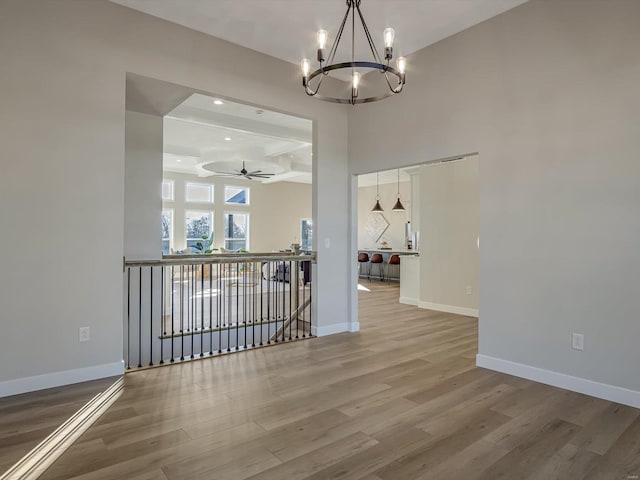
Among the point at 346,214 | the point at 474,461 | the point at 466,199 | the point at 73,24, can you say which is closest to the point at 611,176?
the point at 474,461

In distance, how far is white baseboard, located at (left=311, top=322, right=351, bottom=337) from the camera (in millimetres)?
4730

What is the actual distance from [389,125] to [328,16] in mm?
1436

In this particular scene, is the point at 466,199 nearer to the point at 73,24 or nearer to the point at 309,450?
the point at 309,450

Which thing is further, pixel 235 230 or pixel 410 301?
pixel 235 230

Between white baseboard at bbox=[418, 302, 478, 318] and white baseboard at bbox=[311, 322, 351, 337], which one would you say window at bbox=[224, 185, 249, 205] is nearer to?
white baseboard at bbox=[418, 302, 478, 318]

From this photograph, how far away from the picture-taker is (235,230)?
502 inches

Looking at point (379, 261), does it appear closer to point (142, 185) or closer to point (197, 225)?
point (197, 225)

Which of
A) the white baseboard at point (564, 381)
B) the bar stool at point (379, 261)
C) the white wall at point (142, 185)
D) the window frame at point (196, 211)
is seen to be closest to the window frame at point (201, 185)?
the window frame at point (196, 211)

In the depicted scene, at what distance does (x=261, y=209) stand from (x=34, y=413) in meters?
10.8

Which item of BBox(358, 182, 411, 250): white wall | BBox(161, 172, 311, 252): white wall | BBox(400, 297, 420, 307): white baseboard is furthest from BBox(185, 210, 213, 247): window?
BBox(400, 297, 420, 307): white baseboard

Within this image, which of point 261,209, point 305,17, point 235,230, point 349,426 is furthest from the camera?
point 261,209

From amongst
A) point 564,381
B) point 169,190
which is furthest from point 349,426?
point 169,190

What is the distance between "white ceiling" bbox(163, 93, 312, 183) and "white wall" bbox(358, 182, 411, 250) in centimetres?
319

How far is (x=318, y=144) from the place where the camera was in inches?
A: 187
